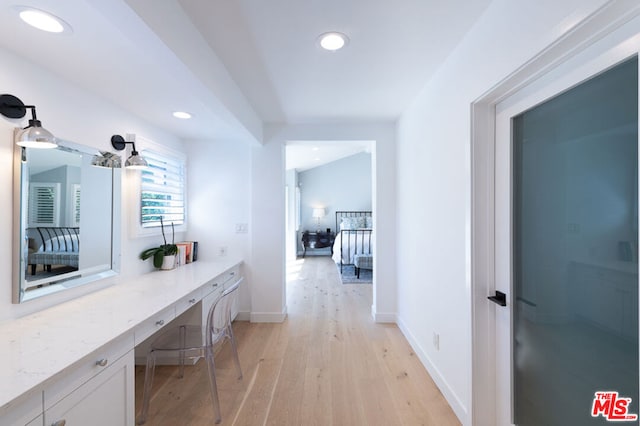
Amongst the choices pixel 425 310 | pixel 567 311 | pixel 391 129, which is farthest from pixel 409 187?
pixel 567 311

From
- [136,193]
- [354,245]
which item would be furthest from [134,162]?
[354,245]

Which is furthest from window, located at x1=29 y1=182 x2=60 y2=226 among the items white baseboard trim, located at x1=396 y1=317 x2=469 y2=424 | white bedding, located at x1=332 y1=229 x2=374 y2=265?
white bedding, located at x1=332 y1=229 x2=374 y2=265

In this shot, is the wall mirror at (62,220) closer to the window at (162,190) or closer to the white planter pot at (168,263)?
the window at (162,190)

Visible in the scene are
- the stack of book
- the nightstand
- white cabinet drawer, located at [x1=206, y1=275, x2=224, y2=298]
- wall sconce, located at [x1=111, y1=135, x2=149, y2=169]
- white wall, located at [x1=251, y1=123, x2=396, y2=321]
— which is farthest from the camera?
the nightstand

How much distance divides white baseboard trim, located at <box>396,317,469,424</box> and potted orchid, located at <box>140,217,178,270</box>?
8.13ft

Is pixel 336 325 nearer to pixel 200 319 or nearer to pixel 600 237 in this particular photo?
pixel 200 319

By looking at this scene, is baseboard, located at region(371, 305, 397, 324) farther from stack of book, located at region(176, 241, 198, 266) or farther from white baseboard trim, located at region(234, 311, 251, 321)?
stack of book, located at region(176, 241, 198, 266)

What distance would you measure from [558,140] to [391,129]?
218 cm

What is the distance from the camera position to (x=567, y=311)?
1.17m

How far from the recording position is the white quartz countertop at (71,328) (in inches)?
38.0

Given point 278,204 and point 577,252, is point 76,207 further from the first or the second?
point 577,252

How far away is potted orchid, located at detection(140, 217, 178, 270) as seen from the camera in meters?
2.57

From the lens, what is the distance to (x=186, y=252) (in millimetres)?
3072

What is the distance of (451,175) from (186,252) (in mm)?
2753
